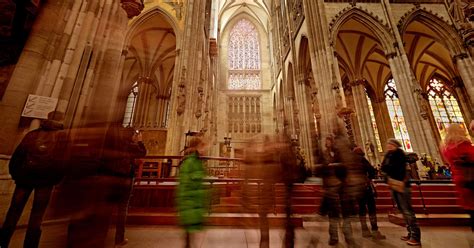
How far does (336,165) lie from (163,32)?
47.5 ft

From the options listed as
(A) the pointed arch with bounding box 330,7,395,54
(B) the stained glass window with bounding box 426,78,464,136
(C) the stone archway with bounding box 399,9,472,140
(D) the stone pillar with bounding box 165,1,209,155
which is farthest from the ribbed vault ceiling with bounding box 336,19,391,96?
(D) the stone pillar with bounding box 165,1,209,155

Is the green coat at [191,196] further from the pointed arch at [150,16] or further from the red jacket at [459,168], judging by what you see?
the pointed arch at [150,16]

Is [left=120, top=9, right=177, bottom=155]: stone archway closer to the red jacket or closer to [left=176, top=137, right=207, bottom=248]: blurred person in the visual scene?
[left=176, top=137, right=207, bottom=248]: blurred person

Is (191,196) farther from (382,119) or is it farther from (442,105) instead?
(442,105)

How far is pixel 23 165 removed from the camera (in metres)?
2.12

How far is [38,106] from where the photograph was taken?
11.5 ft

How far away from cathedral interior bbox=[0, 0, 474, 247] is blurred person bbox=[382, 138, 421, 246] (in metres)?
0.71

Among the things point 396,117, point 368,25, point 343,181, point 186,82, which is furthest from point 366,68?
point 343,181

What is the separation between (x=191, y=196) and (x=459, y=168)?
3.11m

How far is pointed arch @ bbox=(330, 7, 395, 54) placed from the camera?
33.6 feet

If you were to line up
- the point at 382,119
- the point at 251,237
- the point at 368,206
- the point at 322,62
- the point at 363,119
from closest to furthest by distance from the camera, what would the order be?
1. the point at 251,237
2. the point at 368,206
3. the point at 322,62
4. the point at 363,119
5. the point at 382,119

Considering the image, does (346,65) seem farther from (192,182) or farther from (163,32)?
(192,182)

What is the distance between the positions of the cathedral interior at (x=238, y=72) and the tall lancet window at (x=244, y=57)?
13 cm

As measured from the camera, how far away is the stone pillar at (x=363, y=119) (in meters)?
12.1
